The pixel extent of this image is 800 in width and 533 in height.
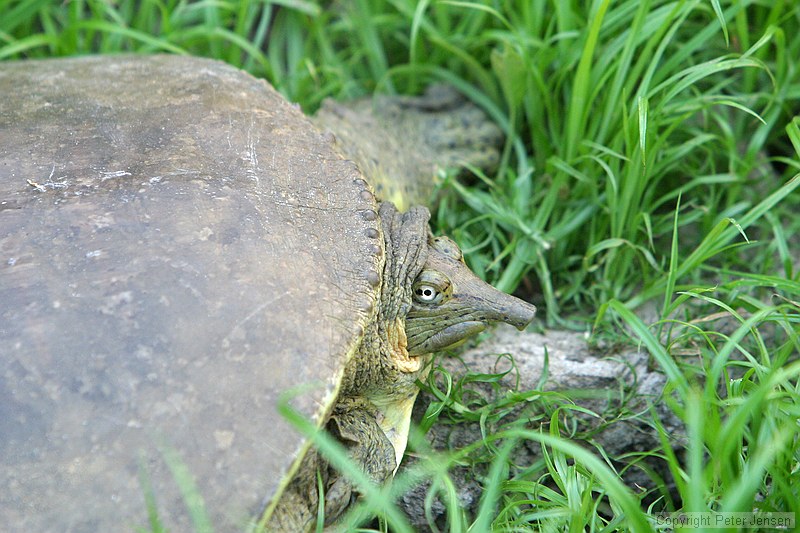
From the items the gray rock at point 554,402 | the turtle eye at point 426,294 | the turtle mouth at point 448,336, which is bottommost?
the gray rock at point 554,402

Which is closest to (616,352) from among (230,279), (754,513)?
(754,513)

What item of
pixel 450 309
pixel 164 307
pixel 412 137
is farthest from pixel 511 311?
pixel 412 137

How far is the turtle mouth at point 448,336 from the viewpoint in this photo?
1951mm

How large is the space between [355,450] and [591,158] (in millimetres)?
1207

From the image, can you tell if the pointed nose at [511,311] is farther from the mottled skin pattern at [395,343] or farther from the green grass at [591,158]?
the green grass at [591,158]

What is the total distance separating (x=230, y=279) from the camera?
1608 mm

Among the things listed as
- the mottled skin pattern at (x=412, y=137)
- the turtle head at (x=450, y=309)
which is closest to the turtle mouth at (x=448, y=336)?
the turtle head at (x=450, y=309)

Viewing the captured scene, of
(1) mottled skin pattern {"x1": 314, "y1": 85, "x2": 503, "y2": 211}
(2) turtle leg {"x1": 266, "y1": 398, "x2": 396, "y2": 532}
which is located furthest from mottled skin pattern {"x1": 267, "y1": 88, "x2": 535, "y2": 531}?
(1) mottled skin pattern {"x1": 314, "y1": 85, "x2": 503, "y2": 211}

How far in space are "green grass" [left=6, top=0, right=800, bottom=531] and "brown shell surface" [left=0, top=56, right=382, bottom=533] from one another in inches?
15.9

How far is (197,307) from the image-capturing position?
1.56 metres

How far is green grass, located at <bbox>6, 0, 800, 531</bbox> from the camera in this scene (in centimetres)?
196

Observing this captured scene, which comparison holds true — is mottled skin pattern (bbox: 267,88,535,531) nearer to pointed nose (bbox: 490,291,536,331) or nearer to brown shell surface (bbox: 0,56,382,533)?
pointed nose (bbox: 490,291,536,331)

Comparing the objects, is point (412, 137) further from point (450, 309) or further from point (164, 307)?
point (164, 307)

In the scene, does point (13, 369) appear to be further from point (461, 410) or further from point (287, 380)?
Answer: point (461, 410)
